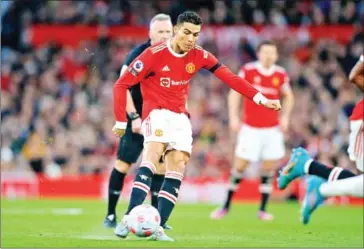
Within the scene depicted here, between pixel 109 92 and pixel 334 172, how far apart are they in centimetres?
1405

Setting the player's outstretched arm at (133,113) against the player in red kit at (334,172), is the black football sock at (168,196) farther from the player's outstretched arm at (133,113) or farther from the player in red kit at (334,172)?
the player's outstretched arm at (133,113)

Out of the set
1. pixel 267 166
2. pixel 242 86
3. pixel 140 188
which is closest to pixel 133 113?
pixel 242 86

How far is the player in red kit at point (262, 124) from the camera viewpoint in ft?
44.5

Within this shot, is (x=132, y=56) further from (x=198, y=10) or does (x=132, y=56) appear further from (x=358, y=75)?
(x=198, y=10)

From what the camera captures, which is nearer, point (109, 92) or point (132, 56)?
point (132, 56)

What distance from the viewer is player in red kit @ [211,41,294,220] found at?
1356 cm

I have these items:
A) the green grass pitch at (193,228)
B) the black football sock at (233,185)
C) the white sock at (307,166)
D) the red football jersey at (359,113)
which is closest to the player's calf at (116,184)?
the green grass pitch at (193,228)

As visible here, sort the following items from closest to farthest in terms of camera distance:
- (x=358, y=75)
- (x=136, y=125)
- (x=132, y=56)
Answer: (x=358, y=75), (x=132, y=56), (x=136, y=125)

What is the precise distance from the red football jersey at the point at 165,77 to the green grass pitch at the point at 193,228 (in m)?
1.32

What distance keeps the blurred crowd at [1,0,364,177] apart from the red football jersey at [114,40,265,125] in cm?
1058

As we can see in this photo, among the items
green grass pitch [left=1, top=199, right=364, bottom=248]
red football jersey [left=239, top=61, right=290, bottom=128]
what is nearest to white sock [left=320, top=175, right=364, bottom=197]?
green grass pitch [left=1, top=199, right=364, bottom=248]

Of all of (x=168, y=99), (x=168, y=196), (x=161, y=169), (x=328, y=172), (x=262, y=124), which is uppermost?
(x=168, y=99)

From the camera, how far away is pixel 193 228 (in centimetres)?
1081

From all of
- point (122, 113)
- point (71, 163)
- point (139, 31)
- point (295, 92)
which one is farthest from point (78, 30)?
point (122, 113)
